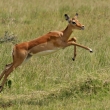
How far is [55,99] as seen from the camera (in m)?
6.39

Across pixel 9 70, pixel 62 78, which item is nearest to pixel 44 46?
pixel 9 70

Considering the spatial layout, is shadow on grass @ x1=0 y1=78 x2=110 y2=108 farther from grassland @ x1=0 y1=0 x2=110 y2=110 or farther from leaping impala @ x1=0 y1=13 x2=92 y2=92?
leaping impala @ x1=0 y1=13 x2=92 y2=92

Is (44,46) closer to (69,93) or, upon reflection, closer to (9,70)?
(9,70)

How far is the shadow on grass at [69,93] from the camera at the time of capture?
6.39 metres

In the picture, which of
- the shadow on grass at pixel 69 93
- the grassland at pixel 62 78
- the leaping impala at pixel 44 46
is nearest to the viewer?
the grassland at pixel 62 78

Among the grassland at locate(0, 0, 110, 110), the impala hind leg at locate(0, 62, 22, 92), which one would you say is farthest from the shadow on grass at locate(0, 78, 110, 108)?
the impala hind leg at locate(0, 62, 22, 92)

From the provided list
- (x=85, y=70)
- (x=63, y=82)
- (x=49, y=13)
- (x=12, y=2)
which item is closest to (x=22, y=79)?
(x=63, y=82)

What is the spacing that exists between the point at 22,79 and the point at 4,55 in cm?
139

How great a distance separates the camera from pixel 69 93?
257 inches

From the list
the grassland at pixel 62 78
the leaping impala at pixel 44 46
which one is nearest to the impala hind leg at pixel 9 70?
the leaping impala at pixel 44 46

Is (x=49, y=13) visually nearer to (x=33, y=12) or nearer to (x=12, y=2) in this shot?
(x=33, y=12)

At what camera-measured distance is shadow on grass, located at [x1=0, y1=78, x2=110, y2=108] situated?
6.39 metres

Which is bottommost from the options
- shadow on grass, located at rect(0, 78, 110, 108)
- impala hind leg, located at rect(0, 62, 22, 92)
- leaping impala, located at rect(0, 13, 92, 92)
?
shadow on grass, located at rect(0, 78, 110, 108)

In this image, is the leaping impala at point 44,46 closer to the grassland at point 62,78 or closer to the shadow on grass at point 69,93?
the shadow on grass at point 69,93
